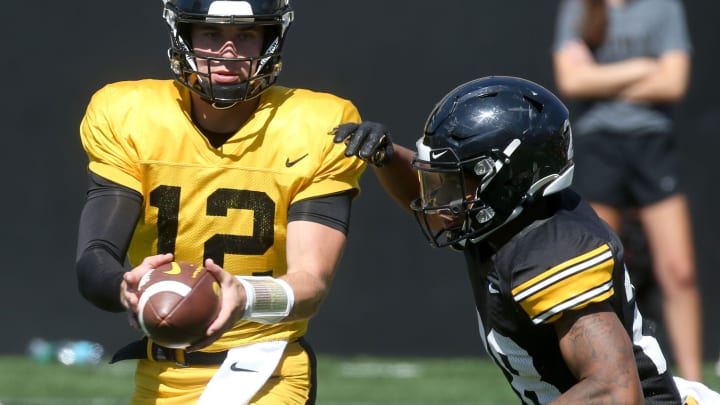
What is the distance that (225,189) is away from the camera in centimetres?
382

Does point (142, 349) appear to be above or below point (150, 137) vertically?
below

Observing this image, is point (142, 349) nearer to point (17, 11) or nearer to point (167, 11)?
point (167, 11)

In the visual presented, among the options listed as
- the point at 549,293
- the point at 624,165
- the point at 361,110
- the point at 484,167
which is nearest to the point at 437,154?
the point at 484,167

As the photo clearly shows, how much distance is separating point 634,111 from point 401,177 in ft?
11.1

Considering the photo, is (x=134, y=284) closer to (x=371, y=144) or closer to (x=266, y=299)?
(x=266, y=299)

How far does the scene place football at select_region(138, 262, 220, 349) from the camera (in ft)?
10.4

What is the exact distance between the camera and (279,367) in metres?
3.81

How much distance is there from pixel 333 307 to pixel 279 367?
451cm

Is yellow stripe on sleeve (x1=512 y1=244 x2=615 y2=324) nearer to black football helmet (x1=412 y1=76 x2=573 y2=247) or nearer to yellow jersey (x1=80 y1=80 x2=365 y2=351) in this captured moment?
black football helmet (x1=412 y1=76 x2=573 y2=247)

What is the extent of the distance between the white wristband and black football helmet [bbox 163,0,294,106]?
665 millimetres

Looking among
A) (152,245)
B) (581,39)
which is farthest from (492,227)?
(581,39)

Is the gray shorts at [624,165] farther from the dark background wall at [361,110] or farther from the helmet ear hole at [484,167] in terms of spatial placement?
the helmet ear hole at [484,167]

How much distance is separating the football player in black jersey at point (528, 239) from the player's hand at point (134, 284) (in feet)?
2.55

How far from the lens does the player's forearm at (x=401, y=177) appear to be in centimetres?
412
